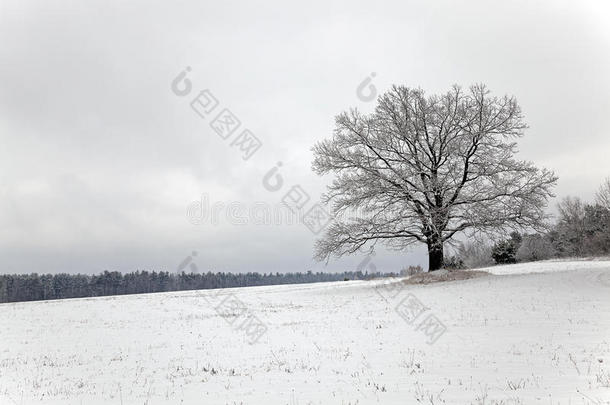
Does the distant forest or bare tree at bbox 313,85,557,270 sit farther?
the distant forest

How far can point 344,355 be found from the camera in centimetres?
1103

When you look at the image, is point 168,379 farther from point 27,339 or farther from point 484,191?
point 484,191

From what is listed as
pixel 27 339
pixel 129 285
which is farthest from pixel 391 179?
pixel 129 285

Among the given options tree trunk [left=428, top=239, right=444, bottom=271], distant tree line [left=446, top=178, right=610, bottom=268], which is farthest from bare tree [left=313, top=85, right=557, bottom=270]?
distant tree line [left=446, top=178, right=610, bottom=268]

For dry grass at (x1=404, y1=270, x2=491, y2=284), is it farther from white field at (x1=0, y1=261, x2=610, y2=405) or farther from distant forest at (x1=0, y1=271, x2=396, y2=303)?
distant forest at (x1=0, y1=271, x2=396, y2=303)

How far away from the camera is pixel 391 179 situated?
25.6m

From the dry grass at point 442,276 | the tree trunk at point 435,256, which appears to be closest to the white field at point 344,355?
the dry grass at point 442,276

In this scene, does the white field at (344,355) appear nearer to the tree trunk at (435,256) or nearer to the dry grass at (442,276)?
the dry grass at (442,276)

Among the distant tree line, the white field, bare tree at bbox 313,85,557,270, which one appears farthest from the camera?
the distant tree line

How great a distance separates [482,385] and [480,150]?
20732 millimetres

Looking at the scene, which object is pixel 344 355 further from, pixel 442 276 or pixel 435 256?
pixel 435 256

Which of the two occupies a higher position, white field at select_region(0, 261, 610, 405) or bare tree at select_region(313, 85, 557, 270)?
bare tree at select_region(313, 85, 557, 270)

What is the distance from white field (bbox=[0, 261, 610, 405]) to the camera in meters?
8.04

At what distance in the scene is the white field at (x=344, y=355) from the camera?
804 cm
